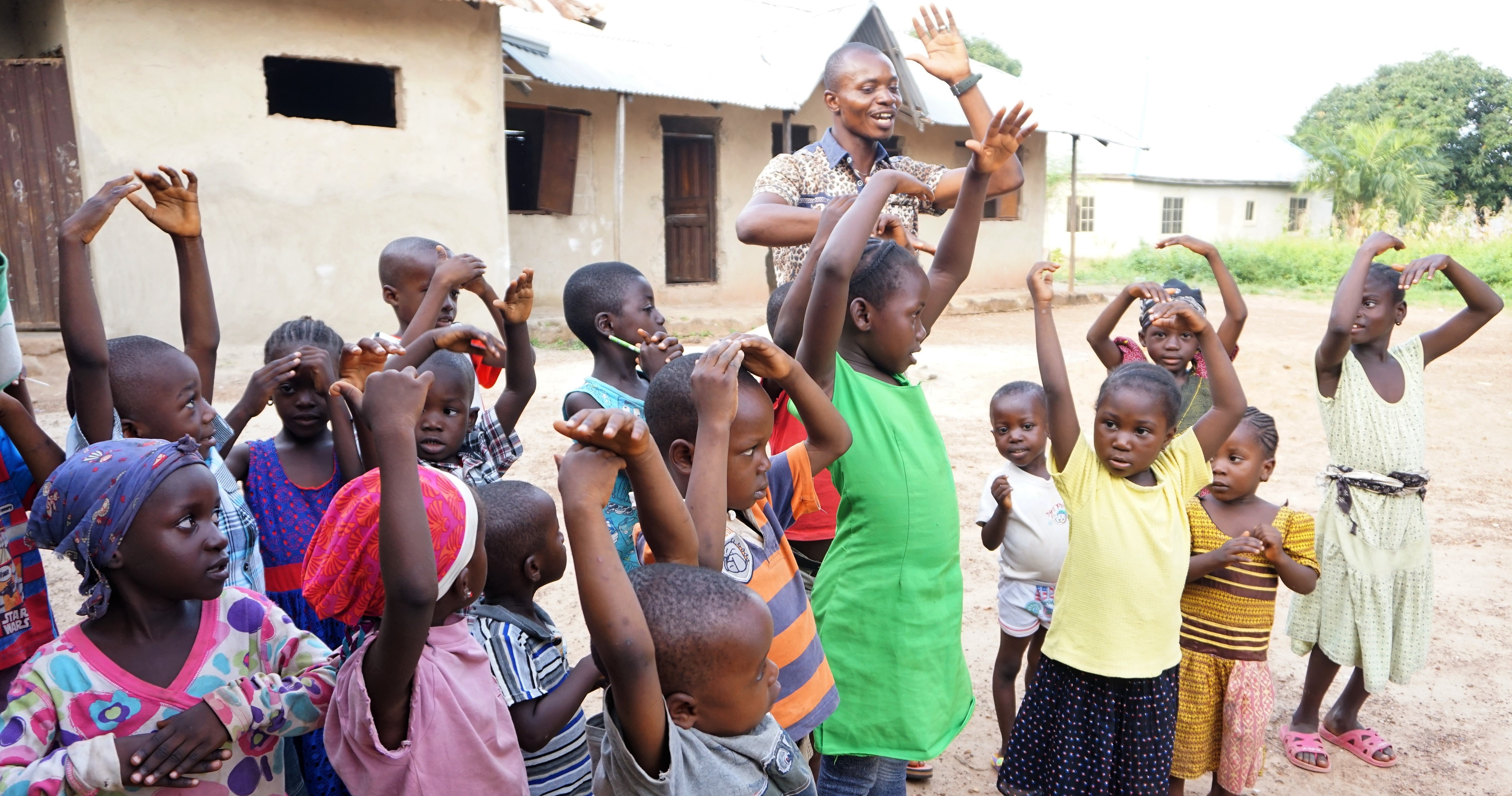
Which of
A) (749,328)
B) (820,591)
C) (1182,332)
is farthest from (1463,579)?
(749,328)

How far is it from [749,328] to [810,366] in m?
9.02

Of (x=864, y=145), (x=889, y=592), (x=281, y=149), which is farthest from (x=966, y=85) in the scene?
(x=281, y=149)

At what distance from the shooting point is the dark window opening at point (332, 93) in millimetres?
10625

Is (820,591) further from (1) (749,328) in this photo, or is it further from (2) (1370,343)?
(1) (749,328)

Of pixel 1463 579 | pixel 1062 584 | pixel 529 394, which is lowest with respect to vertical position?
pixel 1463 579

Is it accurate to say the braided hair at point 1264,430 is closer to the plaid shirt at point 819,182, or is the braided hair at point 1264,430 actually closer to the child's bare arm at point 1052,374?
the child's bare arm at point 1052,374

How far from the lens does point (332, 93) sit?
11.2 metres

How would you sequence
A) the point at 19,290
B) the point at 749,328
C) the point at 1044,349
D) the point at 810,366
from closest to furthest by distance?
the point at 810,366
the point at 1044,349
the point at 19,290
the point at 749,328

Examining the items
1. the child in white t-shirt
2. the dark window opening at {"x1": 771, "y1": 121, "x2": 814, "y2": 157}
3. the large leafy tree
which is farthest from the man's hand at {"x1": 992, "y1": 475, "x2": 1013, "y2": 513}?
the large leafy tree

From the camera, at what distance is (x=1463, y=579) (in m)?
4.67

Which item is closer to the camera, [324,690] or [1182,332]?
[324,690]

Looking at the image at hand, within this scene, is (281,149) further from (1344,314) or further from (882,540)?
(1344,314)

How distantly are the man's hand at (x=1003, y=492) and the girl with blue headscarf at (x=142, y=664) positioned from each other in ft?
6.33

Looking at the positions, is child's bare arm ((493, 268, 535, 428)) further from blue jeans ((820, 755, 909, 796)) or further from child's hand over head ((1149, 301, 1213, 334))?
child's hand over head ((1149, 301, 1213, 334))
